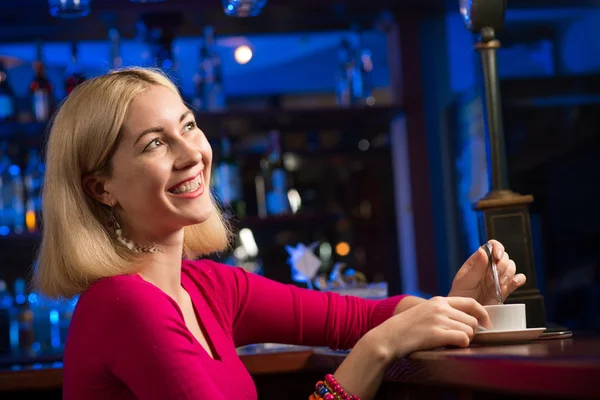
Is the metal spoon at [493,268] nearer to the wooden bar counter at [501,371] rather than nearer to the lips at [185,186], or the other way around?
the wooden bar counter at [501,371]

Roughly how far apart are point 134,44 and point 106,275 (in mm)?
3210

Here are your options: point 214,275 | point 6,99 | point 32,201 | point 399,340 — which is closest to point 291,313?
point 214,275

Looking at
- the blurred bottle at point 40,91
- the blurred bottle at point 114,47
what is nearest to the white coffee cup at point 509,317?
the blurred bottle at point 114,47

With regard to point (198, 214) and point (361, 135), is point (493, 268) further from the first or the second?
point (361, 135)

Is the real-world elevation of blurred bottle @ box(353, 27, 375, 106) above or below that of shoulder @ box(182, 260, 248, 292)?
above

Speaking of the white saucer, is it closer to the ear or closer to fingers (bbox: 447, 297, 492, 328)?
fingers (bbox: 447, 297, 492, 328)

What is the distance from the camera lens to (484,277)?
1739 mm

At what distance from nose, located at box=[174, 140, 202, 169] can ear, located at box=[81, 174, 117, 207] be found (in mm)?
148

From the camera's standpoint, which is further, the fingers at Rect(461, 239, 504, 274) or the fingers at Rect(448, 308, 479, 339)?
the fingers at Rect(461, 239, 504, 274)

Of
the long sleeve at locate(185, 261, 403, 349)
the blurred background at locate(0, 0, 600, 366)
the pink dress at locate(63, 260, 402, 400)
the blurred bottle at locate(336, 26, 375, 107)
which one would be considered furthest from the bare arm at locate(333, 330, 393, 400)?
the blurred bottle at locate(336, 26, 375, 107)

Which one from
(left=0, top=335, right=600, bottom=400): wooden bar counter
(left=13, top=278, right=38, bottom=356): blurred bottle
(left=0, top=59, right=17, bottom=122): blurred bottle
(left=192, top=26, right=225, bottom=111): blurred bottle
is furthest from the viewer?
(left=192, top=26, right=225, bottom=111): blurred bottle

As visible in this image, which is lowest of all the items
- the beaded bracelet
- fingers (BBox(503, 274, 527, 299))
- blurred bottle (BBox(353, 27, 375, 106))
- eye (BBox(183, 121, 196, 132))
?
the beaded bracelet

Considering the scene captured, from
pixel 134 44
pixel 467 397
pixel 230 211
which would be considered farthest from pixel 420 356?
pixel 134 44

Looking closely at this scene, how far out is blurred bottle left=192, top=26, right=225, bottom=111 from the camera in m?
4.21
